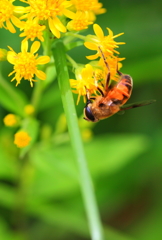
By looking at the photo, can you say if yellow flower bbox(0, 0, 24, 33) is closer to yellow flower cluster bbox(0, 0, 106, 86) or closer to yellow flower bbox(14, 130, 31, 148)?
yellow flower cluster bbox(0, 0, 106, 86)

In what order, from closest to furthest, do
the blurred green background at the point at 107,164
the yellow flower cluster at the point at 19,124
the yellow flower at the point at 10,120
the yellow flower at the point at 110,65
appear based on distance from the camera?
the yellow flower at the point at 110,65 → the yellow flower cluster at the point at 19,124 → the yellow flower at the point at 10,120 → the blurred green background at the point at 107,164

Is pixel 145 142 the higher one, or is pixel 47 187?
pixel 145 142

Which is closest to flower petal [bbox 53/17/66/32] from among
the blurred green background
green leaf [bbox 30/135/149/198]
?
the blurred green background

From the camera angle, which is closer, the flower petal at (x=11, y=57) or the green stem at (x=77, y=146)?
the green stem at (x=77, y=146)

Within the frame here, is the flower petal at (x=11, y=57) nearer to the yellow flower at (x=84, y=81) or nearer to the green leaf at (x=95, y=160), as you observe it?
the yellow flower at (x=84, y=81)

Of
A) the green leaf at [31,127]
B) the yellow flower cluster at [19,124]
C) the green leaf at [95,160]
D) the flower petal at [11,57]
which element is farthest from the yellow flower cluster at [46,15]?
the green leaf at [95,160]

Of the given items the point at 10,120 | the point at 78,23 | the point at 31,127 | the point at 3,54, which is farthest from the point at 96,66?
the point at 10,120

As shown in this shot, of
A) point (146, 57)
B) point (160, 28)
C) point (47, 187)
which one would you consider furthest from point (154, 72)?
point (47, 187)

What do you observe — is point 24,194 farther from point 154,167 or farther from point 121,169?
point 154,167
